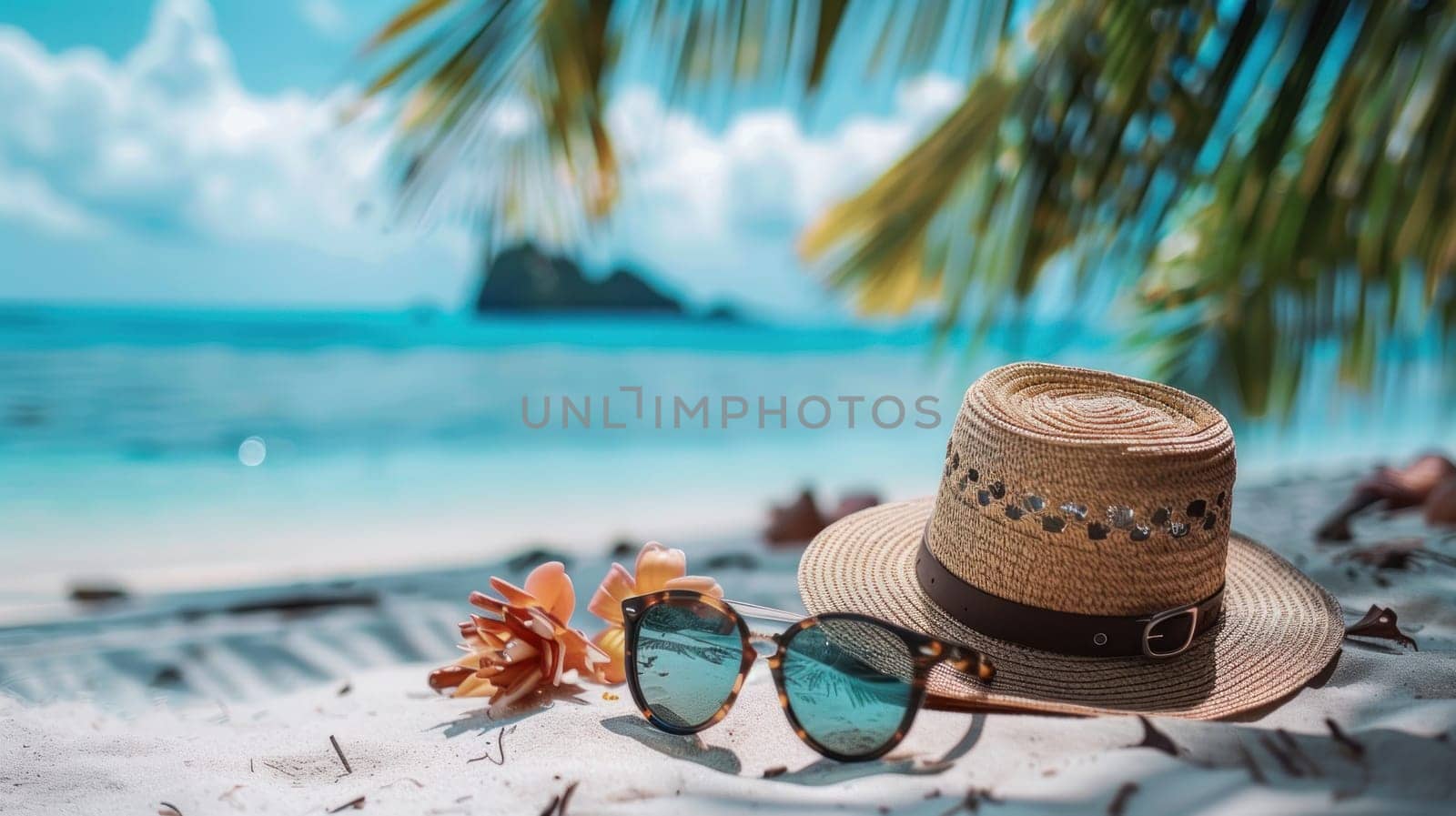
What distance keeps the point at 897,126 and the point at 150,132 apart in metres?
7.50

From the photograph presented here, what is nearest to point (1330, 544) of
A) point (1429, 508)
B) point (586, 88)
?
point (1429, 508)

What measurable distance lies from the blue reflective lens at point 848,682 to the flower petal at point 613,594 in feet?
1.02

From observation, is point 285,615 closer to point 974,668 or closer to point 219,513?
point 974,668

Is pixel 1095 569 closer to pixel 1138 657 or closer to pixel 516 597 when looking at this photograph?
pixel 1138 657

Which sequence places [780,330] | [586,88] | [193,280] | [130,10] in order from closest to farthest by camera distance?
[586,88], [130,10], [193,280], [780,330]

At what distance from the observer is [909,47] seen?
1.85 meters

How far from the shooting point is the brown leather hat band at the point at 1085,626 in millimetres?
1006

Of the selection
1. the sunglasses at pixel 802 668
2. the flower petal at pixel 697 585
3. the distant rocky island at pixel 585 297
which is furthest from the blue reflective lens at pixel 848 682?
the distant rocky island at pixel 585 297

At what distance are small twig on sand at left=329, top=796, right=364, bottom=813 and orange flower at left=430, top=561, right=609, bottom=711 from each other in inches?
9.9

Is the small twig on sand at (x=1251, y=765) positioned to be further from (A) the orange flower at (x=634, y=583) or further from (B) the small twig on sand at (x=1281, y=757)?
(A) the orange flower at (x=634, y=583)

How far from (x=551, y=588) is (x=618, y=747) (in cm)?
28

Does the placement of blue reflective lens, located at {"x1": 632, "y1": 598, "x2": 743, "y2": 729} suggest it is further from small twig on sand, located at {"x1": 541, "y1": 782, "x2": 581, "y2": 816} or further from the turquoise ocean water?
the turquoise ocean water

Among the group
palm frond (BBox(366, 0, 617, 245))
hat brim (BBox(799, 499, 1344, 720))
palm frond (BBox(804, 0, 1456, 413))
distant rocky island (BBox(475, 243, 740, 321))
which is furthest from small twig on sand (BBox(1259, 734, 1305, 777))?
distant rocky island (BBox(475, 243, 740, 321))

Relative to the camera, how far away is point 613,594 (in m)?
1.19
